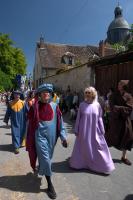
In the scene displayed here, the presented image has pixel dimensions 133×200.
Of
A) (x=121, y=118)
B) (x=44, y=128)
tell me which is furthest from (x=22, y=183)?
(x=121, y=118)

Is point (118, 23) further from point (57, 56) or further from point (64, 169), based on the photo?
point (64, 169)

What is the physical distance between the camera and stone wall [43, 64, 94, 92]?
59.6 feet

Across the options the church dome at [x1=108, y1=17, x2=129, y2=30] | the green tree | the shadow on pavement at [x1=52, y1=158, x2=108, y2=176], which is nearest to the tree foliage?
the green tree

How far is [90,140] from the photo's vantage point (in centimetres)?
661

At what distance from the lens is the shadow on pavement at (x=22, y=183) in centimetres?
555

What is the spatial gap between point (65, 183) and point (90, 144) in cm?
106

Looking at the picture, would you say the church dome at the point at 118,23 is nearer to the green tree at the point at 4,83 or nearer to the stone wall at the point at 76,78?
the green tree at the point at 4,83

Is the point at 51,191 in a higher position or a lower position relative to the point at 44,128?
lower

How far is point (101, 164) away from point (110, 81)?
917 centimetres

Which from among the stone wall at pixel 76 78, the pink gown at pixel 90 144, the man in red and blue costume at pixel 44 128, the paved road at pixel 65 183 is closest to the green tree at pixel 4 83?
the stone wall at pixel 76 78

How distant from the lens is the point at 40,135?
18.2 ft

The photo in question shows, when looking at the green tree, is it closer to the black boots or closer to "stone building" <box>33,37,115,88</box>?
"stone building" <box>33,37,115,88</box>

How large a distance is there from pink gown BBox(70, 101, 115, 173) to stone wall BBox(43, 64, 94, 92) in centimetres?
1101

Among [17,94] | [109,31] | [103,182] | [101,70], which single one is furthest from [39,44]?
[109,31]
